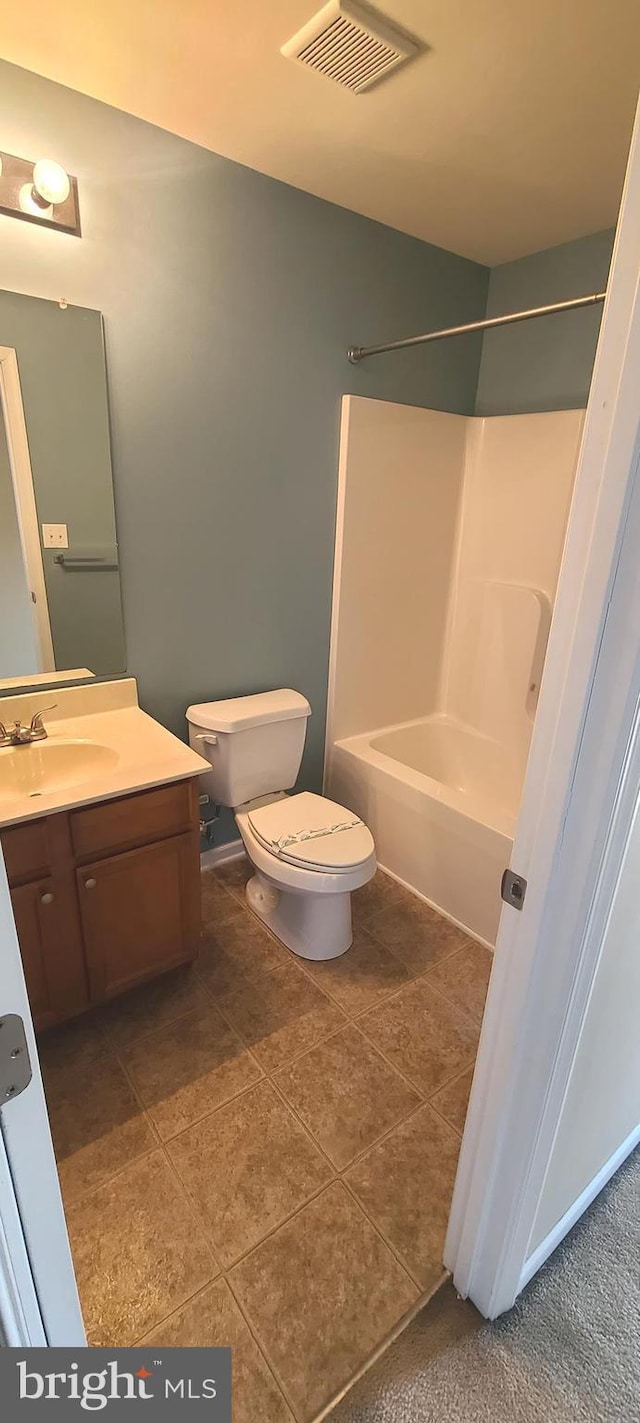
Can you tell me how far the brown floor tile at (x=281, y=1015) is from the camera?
1.76 m

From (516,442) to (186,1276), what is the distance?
2794mm

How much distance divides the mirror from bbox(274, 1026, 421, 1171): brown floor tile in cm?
132

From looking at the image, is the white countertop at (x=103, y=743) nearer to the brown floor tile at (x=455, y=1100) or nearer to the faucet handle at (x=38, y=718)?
the faucet handle at (x=38, y=718)

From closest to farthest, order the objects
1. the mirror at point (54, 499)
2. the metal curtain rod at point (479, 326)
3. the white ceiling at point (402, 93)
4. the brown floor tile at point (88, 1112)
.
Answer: the white ceiling at point (402, 93) < the brown floor tile at point (88, 1112) < the metal curtain rod at point (479, 326) < the mirror at point (54, 499)

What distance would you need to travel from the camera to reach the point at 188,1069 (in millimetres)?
1677

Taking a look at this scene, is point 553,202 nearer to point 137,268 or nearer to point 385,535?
point 385,535

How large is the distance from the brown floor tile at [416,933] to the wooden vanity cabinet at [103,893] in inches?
29.9

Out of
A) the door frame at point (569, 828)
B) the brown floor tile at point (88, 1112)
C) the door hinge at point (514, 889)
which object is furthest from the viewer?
the brown floor tile at point (88, 1112)

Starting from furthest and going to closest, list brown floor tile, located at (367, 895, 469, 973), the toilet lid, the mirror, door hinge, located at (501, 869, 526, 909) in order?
brown floor tile, located at (367, 895, 469, 973) < the toilet lid < the mirror < door hinge, located at (501, 869, 526, 909)

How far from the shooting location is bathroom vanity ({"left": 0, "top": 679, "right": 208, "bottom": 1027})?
148 cm

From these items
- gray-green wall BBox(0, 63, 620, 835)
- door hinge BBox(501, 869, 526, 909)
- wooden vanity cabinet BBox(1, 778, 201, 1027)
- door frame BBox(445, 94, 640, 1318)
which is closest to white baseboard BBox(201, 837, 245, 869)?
gray-green wall BBox(0, 63, 620, 835)

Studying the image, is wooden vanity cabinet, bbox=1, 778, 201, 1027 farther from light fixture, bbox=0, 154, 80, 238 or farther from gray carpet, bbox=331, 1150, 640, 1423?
light fixture, bbox=0, 154, 80, 238

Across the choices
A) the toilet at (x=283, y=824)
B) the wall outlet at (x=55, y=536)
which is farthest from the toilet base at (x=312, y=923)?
the wall outlet at (x=55, y=536)

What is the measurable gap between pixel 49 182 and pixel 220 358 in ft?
1.95
